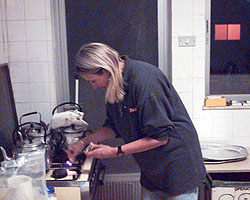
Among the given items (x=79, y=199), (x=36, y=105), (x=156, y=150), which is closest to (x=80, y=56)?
(x=156, y=150)

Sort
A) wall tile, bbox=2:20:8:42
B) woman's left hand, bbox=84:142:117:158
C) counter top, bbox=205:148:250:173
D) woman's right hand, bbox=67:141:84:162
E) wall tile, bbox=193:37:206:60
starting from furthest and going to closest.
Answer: wall tile, bbox=193:37:206:60 → wall tile, bbox=2:20:8:42 → counter top, bbox=205:148:250:173 → woman's right hand, bbox=67:141:84:162 → woman's left hand, bbox=84:142:117:158

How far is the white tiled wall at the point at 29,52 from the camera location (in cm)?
263

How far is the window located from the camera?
9.36ft

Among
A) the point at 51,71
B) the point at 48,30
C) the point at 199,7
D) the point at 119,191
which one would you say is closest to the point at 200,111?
the point at 199,7

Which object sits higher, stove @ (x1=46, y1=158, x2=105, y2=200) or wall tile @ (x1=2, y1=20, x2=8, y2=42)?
wall tile @ (x1=2, y1=20, x2=8, y2=42)

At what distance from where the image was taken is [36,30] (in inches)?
104

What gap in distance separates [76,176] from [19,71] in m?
1.17

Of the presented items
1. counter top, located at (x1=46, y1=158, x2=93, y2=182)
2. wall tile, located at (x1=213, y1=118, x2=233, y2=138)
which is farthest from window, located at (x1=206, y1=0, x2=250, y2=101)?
counter top, located at (x1=46, y1=158, x2=93, y2=182)

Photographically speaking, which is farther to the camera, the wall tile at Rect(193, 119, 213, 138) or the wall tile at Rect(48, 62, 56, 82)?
the wall tile at Rect(193, 119, 213, 138)

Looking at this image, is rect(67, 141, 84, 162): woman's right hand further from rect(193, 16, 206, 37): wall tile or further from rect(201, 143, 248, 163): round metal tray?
rect(193, 16, 206, 37): wall tile

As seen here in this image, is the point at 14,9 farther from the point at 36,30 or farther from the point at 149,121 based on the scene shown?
the point at 149,121

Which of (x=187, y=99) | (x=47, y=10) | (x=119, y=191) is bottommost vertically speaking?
(x=119, y=191)

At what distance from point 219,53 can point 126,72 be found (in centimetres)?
145

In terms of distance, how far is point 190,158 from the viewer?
1.76 m
